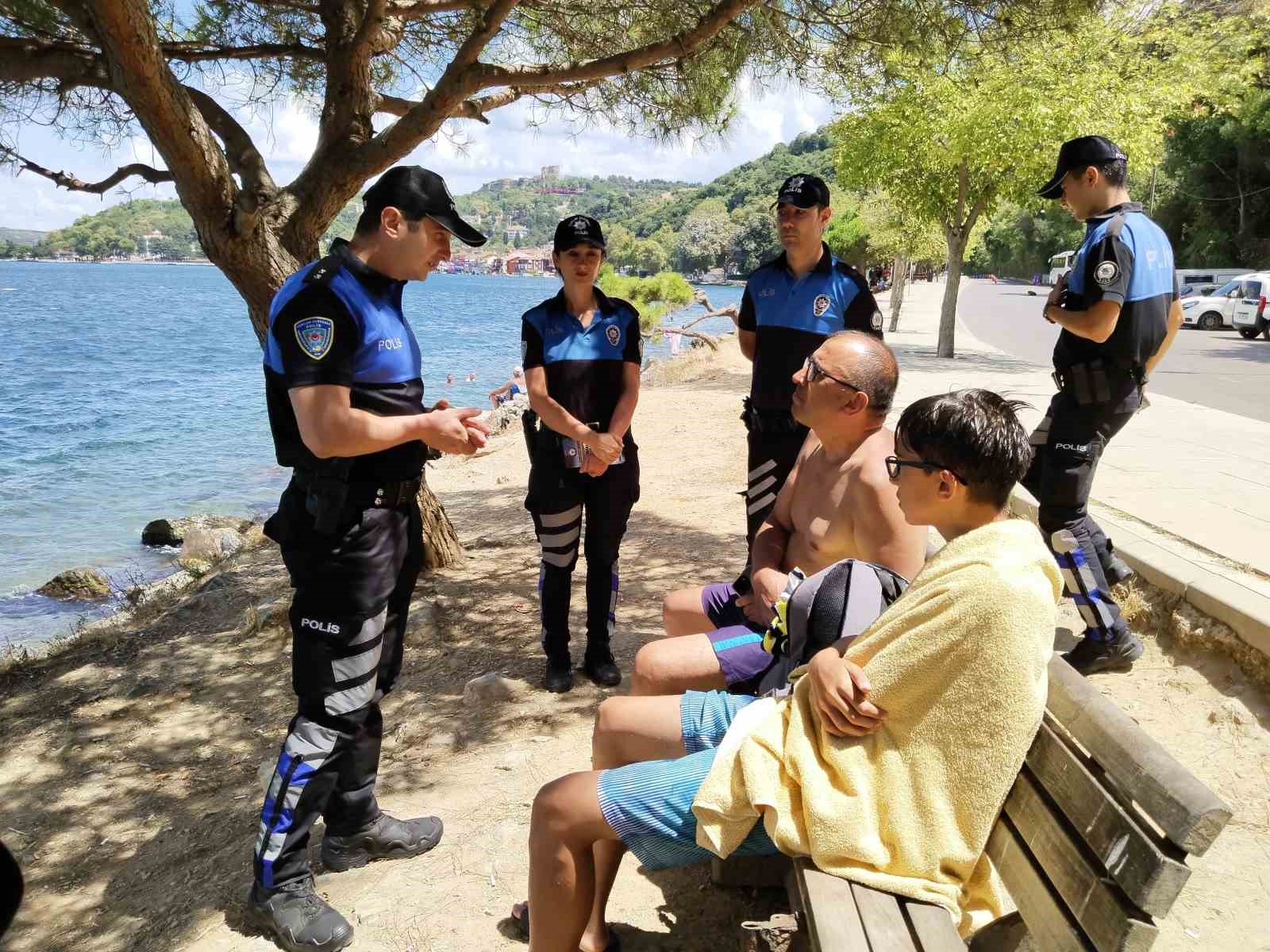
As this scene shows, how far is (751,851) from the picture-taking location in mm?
1998

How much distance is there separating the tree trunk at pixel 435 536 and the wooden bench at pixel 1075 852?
4169 mm

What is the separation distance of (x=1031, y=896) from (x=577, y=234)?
3.01 meters

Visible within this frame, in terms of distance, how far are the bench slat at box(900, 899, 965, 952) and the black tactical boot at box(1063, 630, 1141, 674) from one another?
8.43 feet

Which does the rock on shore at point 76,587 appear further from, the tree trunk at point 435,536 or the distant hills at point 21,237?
the distant hills at point 21,237

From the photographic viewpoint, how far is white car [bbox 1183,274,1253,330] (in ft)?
82.6

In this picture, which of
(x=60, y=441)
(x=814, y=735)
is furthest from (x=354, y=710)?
(x=60, y=441)

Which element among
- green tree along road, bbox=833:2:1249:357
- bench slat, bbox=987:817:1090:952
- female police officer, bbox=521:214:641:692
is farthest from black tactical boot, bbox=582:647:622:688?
green tree along road, bbox=833:2:1249:357

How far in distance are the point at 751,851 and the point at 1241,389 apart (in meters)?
14.6

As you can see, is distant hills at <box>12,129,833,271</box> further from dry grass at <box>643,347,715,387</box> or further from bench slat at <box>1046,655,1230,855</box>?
bench slat at <box>1046,655,1230,855</box>

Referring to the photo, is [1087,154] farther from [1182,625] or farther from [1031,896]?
[1031,896]

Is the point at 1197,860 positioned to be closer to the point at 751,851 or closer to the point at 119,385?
the point at 751,851

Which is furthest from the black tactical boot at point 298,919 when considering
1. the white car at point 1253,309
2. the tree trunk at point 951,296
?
the white car at point 1253,309

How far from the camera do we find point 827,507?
8.56ft

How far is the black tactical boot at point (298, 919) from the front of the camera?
2500 mm
